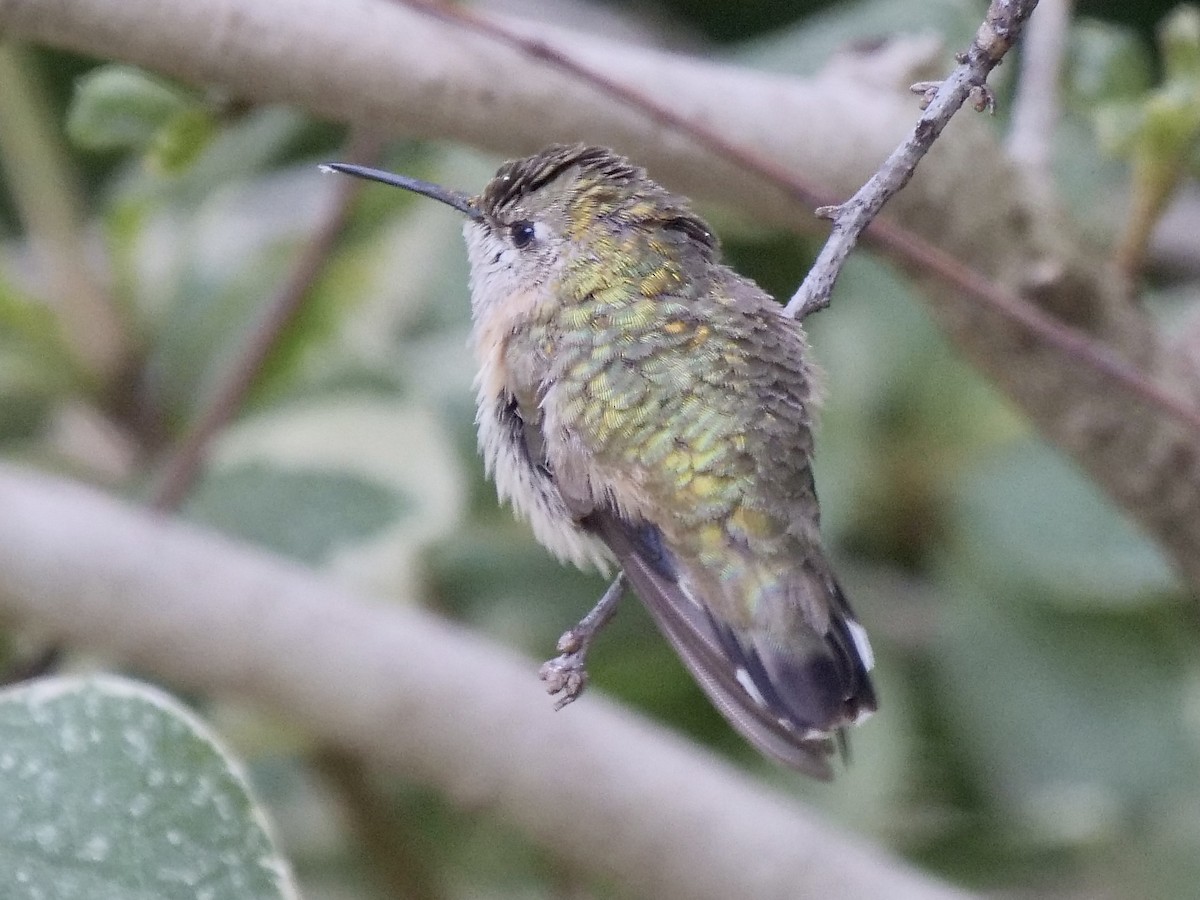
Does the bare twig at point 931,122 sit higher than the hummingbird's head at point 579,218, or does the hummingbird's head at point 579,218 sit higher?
the bare twig at point 931,122

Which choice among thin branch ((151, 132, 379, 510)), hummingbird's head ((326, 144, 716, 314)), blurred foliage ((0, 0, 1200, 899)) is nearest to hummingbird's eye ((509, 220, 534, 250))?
hummingbird's head ((326, 144, 716, 314))

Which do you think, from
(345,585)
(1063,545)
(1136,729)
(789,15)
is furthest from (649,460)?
(789,15)

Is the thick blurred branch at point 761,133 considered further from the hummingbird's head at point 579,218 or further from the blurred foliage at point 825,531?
the blurred foliage at point 825,531

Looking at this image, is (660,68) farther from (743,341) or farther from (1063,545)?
(1063,545)

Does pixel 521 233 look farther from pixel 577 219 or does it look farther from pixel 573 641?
pixel 573 641

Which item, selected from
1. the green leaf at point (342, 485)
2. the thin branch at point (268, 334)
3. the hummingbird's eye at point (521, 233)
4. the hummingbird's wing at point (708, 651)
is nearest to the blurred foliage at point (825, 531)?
the green leaf at point (342, 485)
